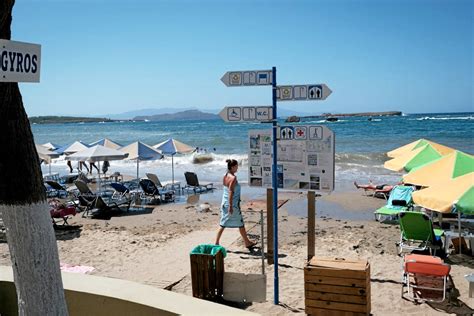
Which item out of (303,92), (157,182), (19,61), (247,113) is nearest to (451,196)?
(303,92)

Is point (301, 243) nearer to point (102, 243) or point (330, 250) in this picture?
point (330, 250)

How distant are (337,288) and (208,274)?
1574mm

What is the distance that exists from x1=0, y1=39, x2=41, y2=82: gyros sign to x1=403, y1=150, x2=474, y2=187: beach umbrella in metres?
7.21

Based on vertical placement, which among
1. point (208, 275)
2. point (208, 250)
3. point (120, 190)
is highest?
point (208, 250)

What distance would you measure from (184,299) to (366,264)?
2823mm

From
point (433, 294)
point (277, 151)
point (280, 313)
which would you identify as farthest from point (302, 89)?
point (433, 294)

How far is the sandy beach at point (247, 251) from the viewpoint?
245 inches

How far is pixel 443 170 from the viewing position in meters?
8.44

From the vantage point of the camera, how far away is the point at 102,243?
959cm

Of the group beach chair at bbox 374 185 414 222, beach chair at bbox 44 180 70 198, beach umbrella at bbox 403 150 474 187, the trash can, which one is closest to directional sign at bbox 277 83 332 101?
the trash can

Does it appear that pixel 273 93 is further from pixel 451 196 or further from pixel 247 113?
pixel 451 196

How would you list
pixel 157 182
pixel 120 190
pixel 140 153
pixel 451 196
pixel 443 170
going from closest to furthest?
pixel 451 196 < pixel 443 170 < pixel 120 190 < pixel 140 153 < pixel 157 182

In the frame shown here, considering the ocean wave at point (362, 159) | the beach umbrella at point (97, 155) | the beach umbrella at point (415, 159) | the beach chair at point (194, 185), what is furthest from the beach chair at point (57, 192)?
the ocean wave at point (362, 159)

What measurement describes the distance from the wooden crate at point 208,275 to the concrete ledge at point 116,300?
2.36 meters
